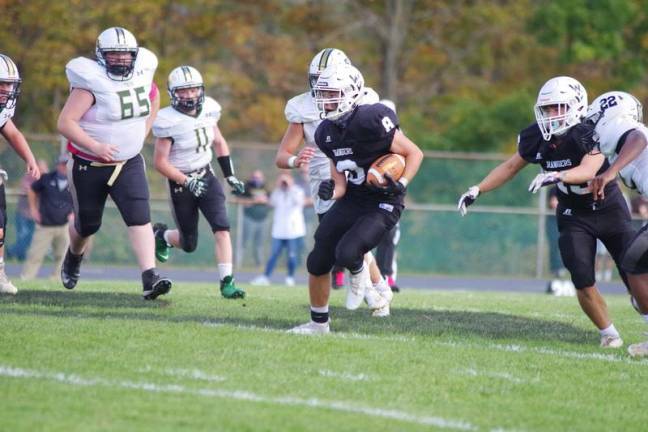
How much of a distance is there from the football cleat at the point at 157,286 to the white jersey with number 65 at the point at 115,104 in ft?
3.00

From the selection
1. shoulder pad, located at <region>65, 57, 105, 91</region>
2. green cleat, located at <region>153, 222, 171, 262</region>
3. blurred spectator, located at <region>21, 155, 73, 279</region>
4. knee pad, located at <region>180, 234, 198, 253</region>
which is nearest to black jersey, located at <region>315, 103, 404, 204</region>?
shoulder pad, located at <region>65, 57, 105, 91</region>

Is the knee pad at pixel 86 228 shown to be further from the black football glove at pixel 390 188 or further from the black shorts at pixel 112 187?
the black football glove at pixel 390 188

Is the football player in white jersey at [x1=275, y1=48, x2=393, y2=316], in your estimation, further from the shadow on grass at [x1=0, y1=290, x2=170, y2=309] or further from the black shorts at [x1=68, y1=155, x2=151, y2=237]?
the shadow on grass at [x1=0, y1=290, x2=170, y2=309]

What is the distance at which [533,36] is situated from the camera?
87.2ft

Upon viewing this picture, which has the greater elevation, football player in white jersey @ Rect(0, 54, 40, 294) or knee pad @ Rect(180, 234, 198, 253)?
football player in white jersey @ Rect(0, 54, 40, 294)

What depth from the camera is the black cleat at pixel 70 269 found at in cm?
909

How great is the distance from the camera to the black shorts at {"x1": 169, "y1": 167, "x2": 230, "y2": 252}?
9453 millimetres

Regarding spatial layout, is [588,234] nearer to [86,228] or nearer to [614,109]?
[614,109]

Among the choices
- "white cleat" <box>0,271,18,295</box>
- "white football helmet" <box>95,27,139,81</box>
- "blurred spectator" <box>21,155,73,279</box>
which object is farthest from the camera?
"blurred spectator" <box>21,155,73,279</box>

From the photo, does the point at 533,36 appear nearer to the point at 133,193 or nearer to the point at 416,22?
the point at 416,22

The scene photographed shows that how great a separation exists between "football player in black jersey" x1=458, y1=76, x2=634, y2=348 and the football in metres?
0.57

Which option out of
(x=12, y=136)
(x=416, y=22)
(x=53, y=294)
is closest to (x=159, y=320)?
(x=53, y=294)

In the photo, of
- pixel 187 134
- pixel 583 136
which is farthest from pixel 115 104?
pixel 583 136

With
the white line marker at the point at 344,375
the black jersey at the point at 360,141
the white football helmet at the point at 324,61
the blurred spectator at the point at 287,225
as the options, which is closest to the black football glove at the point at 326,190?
the black jersey at the point at 360,141
